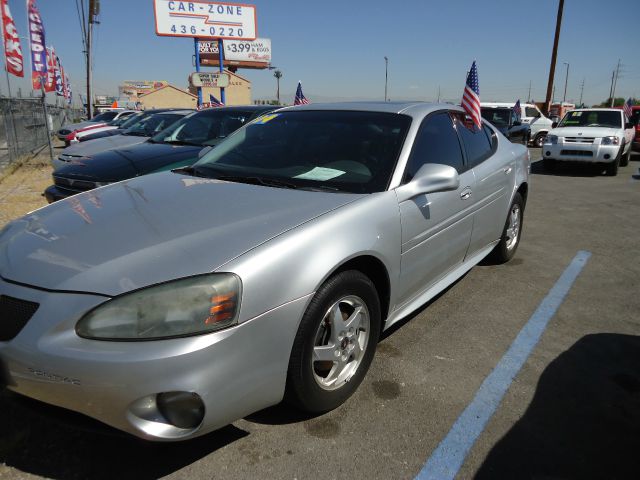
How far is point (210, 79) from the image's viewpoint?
1733 cm

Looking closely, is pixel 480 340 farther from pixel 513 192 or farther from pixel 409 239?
pixel 513 192

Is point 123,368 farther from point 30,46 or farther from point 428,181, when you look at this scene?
point 30,46

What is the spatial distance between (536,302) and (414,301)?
1.48 metres

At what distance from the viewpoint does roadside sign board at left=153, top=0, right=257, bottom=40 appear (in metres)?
20.5

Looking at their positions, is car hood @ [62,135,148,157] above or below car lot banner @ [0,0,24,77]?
below

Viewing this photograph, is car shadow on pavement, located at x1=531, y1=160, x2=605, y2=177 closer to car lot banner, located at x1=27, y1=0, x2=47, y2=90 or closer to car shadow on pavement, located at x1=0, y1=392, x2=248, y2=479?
car shadow on pavement, located at x1=0, y1=392, x2=248, y2=479

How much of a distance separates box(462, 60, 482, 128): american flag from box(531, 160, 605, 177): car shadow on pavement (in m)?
7.56

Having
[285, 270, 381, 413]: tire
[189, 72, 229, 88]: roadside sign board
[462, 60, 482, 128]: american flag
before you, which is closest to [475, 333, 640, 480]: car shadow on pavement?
[285, 270, 381, 413]: tire

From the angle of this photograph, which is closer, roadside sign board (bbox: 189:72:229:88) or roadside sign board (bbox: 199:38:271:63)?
roadside sign board (bbox: 189:72:229:88)

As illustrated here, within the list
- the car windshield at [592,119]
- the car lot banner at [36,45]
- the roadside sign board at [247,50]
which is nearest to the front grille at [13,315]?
the car windshield at [592,119]

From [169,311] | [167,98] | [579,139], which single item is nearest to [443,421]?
[169,311]

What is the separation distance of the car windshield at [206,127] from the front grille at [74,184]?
1640mm

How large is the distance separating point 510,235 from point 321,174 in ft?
8.81

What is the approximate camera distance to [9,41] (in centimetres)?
1367
